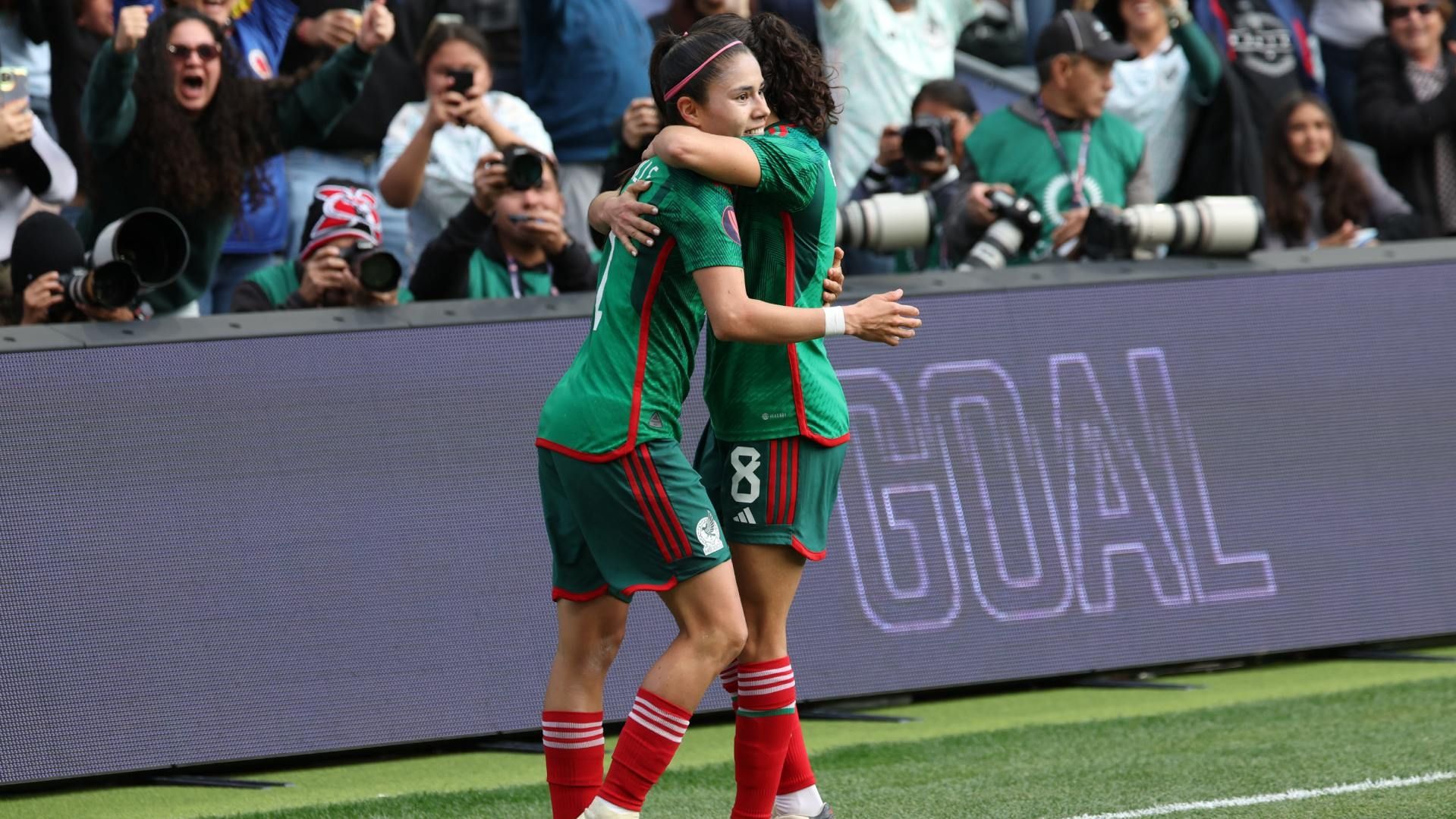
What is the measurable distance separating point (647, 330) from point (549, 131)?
180 inches

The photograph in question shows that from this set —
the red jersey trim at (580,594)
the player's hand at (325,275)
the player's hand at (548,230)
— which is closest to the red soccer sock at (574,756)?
the red jersey trim at (580,594)

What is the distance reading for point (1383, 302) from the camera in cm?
732

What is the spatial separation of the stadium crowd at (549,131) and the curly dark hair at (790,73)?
810 millimetres

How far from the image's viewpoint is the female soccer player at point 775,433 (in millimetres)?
4191

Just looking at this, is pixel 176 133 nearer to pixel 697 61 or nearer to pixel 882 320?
pixel 697 61

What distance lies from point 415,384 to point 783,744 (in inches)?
92.5

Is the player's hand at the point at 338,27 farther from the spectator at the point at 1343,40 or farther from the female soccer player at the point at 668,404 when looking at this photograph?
the spectator at the point at 1343,40

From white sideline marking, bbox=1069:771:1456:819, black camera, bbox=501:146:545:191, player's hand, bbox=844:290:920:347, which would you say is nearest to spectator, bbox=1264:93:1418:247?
black camera, bbox=501:146:545:191

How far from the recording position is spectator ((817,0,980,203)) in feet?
29.8

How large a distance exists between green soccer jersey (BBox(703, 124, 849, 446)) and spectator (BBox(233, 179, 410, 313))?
233cm

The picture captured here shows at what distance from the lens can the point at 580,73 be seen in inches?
330

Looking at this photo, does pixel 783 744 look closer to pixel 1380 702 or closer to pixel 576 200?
pixel 1380 702

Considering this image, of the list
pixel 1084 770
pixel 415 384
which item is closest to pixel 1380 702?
pixel 1084 770

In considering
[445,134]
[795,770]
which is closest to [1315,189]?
[445,134]
